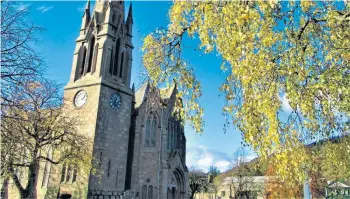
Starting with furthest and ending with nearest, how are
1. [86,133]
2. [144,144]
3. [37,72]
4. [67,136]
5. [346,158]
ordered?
[144,144], [86,133], [67,136], [37,72], [346,158]

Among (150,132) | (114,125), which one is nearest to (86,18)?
(114,125)

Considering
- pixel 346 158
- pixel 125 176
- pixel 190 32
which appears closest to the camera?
pixel 190 32

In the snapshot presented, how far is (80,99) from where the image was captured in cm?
3047

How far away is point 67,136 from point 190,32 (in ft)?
57.5

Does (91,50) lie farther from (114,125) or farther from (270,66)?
(270,66)

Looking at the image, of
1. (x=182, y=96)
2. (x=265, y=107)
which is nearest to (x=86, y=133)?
(x=182, y=96)

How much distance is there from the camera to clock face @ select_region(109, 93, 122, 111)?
100 feet

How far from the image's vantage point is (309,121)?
742 centimetres

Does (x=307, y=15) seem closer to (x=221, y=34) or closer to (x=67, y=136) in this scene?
(x=221, y=34)

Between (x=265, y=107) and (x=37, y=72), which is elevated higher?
(x=37, y=72)

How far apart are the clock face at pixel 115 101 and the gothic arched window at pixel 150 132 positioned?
14.1 feet

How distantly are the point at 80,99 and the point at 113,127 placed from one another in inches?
173

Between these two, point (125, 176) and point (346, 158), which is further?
point (125, 176)

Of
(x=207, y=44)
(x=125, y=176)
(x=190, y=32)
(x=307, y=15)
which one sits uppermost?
(x=307, y=15)
